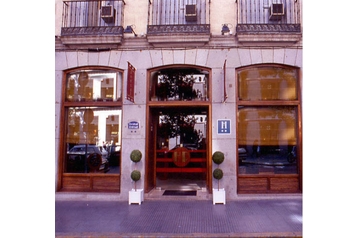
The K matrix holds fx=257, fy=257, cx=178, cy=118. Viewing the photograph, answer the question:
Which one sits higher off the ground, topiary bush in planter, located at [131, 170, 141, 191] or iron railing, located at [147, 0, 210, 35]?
iron railing, located at [147, 0, 210, 35]

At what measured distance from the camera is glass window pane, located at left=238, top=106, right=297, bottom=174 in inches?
348

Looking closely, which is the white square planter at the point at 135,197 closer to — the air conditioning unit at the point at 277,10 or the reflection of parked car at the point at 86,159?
the reflection of parked car at the point at 86,159

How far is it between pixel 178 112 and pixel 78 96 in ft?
12.2

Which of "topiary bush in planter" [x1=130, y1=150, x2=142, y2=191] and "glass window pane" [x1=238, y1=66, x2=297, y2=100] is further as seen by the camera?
"glass window pane" [x1=238, y1=66, x2=297, y2=100]

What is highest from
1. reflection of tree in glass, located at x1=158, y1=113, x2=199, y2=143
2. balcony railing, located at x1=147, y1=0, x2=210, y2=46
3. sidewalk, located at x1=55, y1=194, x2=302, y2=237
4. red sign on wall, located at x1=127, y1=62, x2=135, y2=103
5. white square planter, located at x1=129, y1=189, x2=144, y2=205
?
balcony railing, located at x1=147, y1=0, x2=210, y2=46

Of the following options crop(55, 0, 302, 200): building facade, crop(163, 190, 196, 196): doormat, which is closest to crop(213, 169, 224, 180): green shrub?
crop(55, 0, 302, 200): building facade

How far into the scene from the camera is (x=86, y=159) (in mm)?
9219

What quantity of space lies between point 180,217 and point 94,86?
556cm

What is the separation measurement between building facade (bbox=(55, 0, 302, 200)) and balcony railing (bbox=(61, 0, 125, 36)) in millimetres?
37

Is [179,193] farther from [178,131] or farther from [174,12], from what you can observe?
[174,12]

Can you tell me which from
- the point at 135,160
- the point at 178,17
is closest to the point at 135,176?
the point at 135,160

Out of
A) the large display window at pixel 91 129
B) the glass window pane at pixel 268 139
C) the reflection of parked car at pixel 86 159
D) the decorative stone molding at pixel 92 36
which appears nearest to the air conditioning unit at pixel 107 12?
the decorative stone molding at pixel 92 36

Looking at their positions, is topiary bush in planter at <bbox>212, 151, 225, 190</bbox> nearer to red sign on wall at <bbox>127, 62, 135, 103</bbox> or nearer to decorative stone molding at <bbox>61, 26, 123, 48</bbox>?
red sign on wall at <bbox>127, 62, 135, 103</bbox>

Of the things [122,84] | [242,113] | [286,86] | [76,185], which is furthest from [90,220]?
[286,86]
